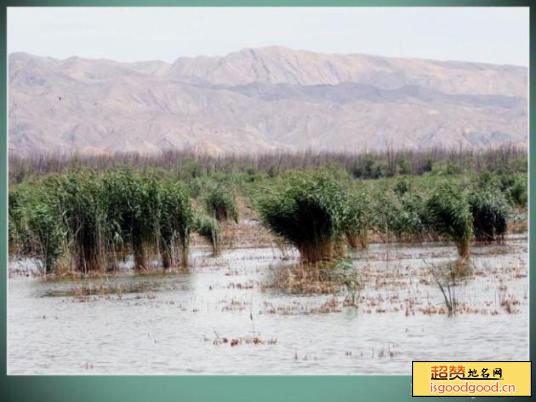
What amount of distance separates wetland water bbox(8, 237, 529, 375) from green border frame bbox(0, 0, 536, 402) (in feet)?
4.71

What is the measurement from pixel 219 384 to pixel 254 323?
363 cm

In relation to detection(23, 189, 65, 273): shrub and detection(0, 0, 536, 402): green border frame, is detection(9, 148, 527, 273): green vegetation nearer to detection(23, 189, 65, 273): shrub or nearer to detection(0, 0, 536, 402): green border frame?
detection(23, 189, 65, 273): shrub

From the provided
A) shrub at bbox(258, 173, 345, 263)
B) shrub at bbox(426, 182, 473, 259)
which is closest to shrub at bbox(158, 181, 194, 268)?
shrub at bbox(258, 173, 345, 263)

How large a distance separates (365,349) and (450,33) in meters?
65.9

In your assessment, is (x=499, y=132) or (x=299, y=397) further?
(x=499, y=132)

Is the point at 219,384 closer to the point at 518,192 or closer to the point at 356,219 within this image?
the point at 356,219

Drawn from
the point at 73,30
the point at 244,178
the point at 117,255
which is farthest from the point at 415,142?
the point at 117,255

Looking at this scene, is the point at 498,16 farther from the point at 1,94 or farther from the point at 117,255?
the point at 1,94

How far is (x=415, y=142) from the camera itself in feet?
253

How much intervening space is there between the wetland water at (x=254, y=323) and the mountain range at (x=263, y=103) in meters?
49.4

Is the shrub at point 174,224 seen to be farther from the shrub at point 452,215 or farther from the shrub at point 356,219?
the shrub at point 452,215

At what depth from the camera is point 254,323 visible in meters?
11.4

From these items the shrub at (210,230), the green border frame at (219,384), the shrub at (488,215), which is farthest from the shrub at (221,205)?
the green border frame at (219,384)

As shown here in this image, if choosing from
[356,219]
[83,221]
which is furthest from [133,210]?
[356,219]
